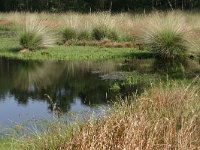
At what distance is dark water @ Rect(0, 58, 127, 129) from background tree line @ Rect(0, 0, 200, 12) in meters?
25.1

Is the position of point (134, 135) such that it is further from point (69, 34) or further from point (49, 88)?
point (69, 34)

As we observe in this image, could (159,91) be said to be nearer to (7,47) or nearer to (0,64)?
(0,64)

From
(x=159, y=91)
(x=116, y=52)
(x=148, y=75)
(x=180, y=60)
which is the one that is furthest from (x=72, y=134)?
(x=116, y=52)

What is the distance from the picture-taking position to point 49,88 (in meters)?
13.4

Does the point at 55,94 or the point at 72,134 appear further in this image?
the point at 55,94

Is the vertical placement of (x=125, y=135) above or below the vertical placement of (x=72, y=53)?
above

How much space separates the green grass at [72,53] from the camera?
1962cm

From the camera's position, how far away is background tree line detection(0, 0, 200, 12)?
46.4m

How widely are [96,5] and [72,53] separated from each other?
31.5m

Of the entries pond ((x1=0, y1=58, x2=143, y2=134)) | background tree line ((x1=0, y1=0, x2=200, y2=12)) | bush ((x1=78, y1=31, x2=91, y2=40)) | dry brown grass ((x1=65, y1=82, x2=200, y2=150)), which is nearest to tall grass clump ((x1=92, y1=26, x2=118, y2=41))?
bush ((x1=78, y1=31, x2=91, y2=40))

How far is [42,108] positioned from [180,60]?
26.2 ft

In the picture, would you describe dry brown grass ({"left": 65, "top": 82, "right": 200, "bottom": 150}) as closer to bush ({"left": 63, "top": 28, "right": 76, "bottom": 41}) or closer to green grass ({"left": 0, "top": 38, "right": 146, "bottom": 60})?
green grass ({"left": 0, "top": 38, "right": 146, "bottom": 60})

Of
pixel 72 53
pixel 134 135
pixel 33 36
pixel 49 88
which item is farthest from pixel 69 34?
pixel 134 135

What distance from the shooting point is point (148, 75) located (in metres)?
14.7
